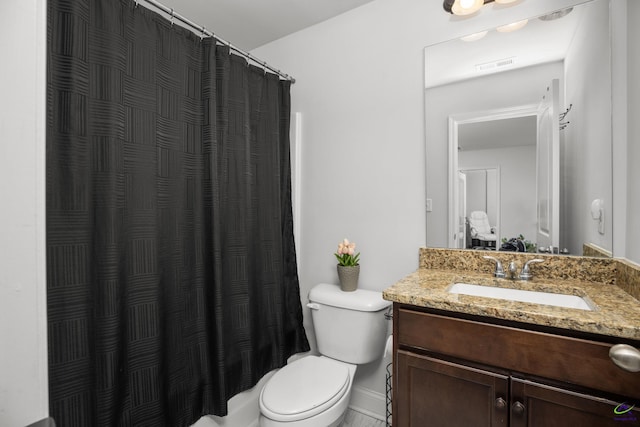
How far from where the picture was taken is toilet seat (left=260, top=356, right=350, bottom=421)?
1285 mm

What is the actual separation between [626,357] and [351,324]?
1.09 metres

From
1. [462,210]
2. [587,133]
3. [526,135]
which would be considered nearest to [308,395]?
[462,210]

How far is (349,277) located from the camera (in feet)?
5.79

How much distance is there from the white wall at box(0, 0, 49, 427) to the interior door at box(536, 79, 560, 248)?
1901mm

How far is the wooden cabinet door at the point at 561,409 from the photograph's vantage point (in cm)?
87

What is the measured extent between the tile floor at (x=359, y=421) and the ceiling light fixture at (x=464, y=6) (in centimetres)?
226

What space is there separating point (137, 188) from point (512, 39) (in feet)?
5.97

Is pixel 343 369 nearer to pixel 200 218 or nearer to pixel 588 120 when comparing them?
pixel 200 218

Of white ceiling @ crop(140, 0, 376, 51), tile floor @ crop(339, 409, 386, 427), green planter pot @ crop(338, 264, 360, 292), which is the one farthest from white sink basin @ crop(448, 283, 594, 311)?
white ceiling @ crop(140, 0, 376, 51)

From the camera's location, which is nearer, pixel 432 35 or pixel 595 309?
pixel 595 309

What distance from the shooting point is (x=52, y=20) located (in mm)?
1015

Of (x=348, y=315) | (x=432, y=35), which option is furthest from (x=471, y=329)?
(x=432, y=35)

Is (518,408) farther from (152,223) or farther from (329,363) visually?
(152,223)

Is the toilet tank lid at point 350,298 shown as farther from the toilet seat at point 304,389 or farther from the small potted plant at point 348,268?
the toilet seat at point 304,389
